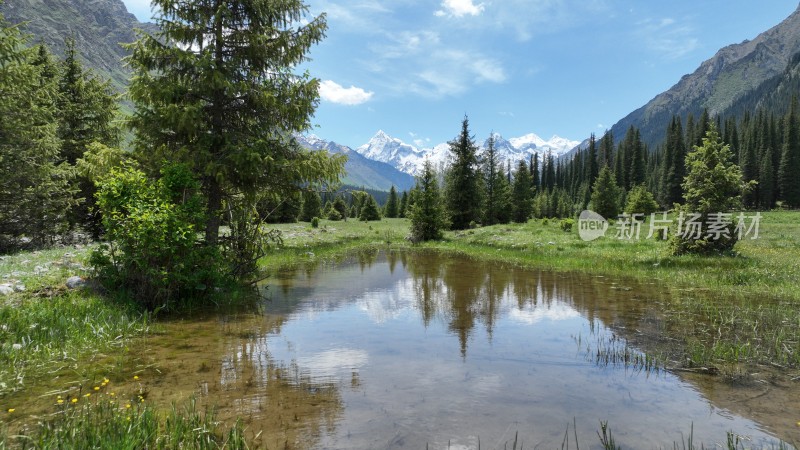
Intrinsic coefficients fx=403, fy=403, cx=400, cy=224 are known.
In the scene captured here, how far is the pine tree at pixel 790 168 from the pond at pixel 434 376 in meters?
84.9

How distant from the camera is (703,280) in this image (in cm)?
1450

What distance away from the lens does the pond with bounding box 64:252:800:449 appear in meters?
4.46

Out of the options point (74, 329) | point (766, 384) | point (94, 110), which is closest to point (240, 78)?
point (74, 329)

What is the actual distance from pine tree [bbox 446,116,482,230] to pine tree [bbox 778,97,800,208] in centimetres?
6475

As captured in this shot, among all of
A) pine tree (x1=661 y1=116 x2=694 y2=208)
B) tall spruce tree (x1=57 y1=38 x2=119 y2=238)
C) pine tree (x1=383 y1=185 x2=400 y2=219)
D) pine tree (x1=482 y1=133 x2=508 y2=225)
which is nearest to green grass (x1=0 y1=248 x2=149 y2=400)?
tall spruce tree (x1=57 y1=38 x2=119 y2=238)

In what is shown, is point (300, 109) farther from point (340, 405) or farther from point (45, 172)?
point (45, 172)

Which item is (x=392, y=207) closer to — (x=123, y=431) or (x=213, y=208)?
(x=213, y=208)

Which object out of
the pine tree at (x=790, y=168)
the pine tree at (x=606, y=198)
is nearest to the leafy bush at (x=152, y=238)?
the pine tree at (x=606, y=198)

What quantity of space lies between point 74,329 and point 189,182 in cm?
432

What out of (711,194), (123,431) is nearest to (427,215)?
(711,194)

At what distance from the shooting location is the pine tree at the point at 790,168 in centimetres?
6985

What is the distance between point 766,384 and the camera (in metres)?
5.79

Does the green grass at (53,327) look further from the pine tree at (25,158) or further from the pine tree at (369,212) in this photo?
the pine tree at (369,212)

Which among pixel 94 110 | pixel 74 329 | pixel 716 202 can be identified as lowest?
pixel 74 329
